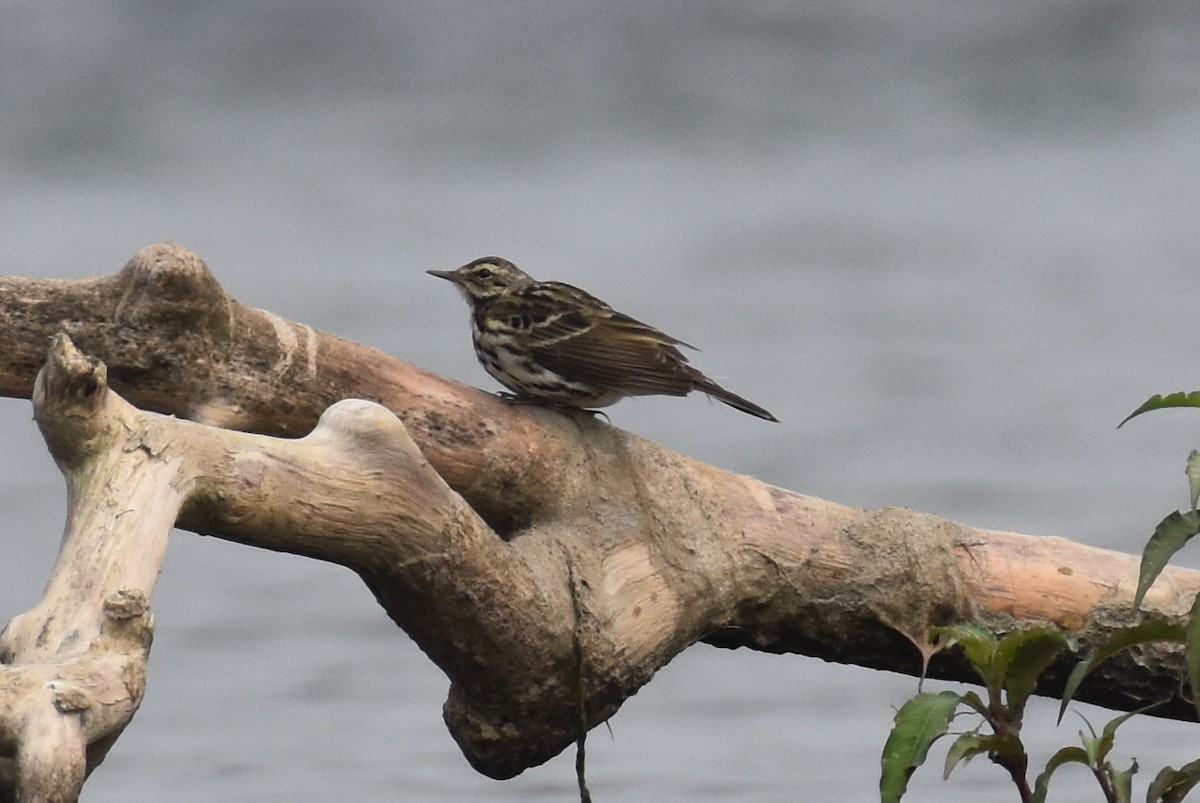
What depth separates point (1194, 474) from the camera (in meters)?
4.04

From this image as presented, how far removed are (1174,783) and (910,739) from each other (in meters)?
0.66

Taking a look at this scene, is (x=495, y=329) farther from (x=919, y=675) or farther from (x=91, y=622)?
(x=91, y=622)

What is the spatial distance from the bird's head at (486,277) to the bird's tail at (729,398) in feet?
2.94

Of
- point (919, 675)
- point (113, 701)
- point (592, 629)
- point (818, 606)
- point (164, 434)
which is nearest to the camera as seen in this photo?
point (113, 701)

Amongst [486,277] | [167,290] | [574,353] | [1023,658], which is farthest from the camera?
[486,277]

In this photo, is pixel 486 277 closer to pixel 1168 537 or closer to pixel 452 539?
pixel 452 539

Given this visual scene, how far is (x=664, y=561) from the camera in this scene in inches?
219

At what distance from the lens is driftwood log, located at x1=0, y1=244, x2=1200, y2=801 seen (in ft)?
12.1

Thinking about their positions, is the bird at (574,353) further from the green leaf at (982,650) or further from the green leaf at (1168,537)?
the green leaf at (1168,537)

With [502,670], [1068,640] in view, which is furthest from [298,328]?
[1068,640]

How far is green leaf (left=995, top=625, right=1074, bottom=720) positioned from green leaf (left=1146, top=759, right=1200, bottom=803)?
0.35 metres

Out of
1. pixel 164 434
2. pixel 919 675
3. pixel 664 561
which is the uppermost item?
pixel 164 434

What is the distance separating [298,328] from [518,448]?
0.74m

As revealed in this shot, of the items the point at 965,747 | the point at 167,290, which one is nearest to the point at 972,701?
the point at 965,747
